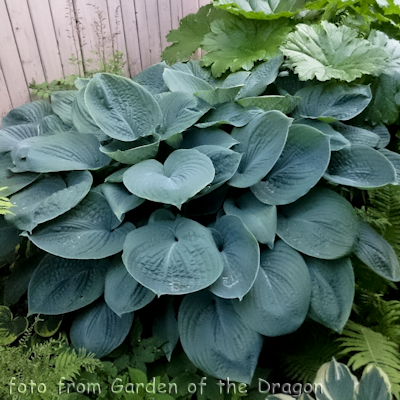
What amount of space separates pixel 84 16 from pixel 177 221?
4.00 feet

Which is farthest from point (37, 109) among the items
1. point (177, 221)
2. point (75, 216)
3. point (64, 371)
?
point (64, 371)

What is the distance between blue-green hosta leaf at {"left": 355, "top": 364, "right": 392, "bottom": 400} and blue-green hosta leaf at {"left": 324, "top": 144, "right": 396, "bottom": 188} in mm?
502

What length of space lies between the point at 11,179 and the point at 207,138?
0.64 meters

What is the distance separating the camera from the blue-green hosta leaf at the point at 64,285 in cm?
95

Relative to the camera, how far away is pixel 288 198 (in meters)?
0.93

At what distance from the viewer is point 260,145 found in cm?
98

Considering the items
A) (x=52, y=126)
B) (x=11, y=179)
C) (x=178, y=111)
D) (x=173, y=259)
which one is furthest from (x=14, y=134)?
(x=173, y=259)

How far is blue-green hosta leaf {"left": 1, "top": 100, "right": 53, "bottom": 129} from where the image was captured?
1.35m

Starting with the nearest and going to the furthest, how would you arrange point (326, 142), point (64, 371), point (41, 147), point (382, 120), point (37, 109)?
point (64, 371) → point (326, 142) → point (41, 147) → point (382, 120) → point (37, 109)

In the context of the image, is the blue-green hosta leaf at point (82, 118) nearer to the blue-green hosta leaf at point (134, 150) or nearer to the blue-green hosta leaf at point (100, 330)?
the blue-green hosta leaf at point (134, 150)

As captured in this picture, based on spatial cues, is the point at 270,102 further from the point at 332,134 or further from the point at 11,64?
the point at 11,64

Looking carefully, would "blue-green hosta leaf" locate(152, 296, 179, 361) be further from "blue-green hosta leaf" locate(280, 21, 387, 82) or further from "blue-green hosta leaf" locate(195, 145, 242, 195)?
"blue-green hosta leaf" locate(280, 21, 387, 82)

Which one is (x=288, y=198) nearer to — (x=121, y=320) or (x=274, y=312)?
(x=274, y=312)

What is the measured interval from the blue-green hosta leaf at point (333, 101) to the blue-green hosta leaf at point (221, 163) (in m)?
0.39
